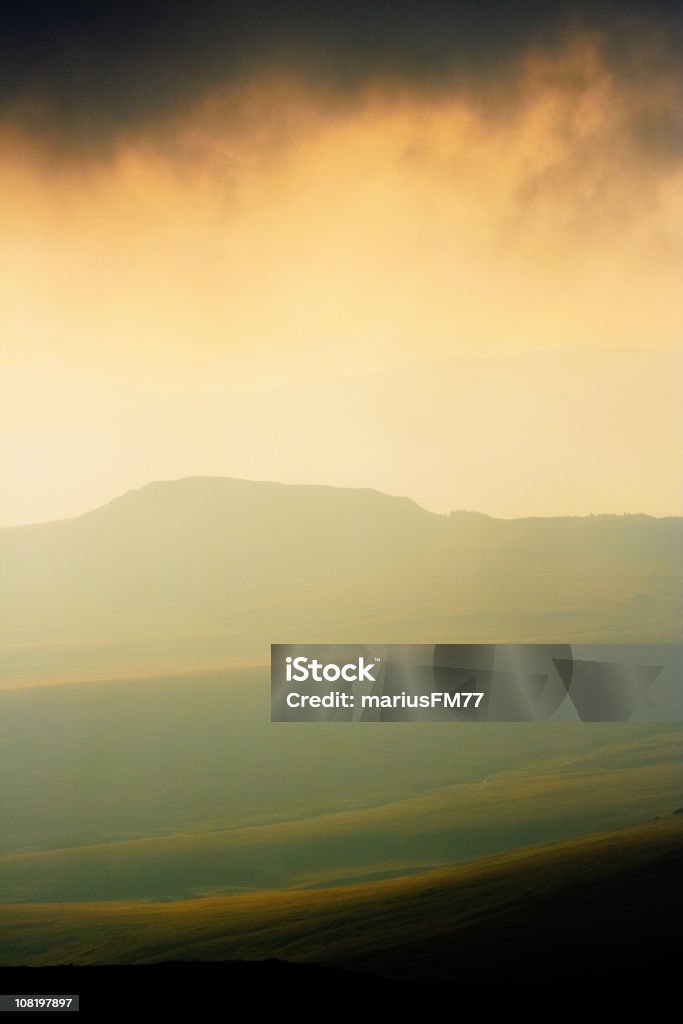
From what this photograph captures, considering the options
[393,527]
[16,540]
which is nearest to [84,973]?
[16,540]

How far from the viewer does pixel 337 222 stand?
3.31 m

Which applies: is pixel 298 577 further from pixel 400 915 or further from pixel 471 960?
pixel 471 960

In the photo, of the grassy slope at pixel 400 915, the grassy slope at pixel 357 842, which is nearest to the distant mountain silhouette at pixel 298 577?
the grassy slope at pixel 357 842

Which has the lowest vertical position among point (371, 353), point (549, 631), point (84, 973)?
point (84, 973)

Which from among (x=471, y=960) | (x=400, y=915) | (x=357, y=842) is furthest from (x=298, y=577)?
(x=471, y=960)

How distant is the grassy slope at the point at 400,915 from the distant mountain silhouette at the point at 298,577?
2.19 ft

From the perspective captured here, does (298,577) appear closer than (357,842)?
No

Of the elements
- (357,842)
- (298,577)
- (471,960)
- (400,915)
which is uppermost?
(298,577)

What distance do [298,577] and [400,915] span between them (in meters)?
1.03

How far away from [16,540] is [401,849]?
4.93ft

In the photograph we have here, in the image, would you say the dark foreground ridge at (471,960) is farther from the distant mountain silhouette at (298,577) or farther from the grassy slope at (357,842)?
the distant mountain silhouette at (298,577)

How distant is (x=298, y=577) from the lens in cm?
329

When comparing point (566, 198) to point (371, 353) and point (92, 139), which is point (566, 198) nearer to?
point (371, 353)

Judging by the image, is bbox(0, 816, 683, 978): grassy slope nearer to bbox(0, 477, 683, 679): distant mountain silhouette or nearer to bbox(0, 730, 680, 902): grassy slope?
bbox(0, 730, 680, 902): grassy slope
